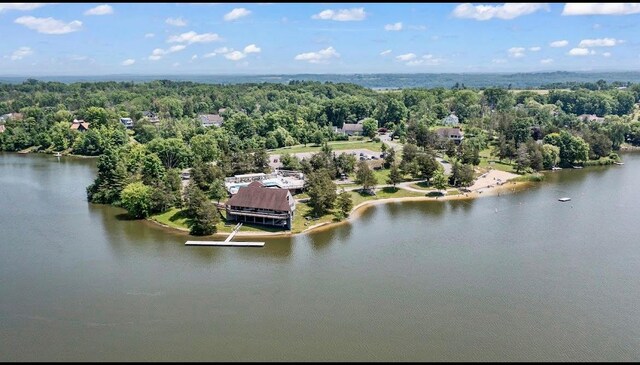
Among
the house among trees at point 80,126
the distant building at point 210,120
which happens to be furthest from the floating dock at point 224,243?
the house among trees at point 80,126

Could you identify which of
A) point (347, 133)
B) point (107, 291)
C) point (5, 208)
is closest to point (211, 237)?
point (107, 291)

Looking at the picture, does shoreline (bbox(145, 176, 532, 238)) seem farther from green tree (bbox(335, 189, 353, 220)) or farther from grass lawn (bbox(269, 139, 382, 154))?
grass lawn (bbox(269, 139, 382, 154))

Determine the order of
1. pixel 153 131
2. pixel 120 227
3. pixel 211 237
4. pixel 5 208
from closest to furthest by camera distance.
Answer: pixel 211 237
pixel 120 227
pixel 5 208
pixel 153 131

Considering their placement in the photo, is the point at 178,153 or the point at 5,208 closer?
the point at 5,208

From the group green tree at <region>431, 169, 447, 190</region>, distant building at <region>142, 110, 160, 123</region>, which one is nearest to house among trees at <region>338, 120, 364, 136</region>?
green tree at <region>431, 169, 447, 190</region>

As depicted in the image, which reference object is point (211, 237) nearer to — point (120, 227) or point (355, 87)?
point (120, 227)

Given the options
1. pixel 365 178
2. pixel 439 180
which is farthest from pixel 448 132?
pixel 365 178

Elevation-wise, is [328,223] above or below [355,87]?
below
